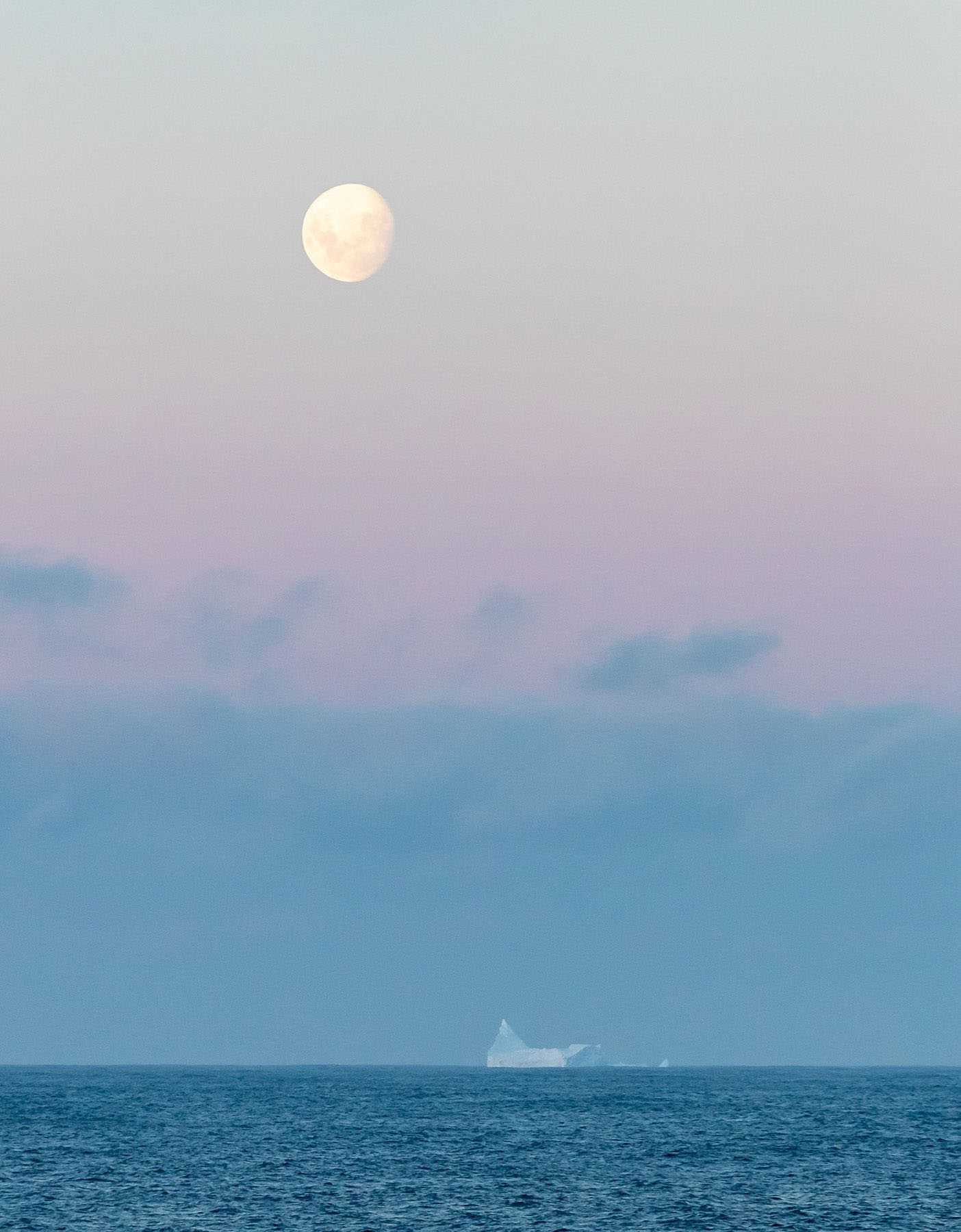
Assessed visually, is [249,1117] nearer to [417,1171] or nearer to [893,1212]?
[417,1171]

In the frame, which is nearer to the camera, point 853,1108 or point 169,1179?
point 169,1179

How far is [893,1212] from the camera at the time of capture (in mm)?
86688

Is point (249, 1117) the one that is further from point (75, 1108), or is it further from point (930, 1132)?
point (930, 1132)

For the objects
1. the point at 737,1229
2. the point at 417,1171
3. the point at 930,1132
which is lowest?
the point at 737,1229

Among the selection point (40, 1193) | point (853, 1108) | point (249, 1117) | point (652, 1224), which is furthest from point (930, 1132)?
point (40, 1193)

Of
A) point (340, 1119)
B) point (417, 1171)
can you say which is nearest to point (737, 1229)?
point (417, 1171)

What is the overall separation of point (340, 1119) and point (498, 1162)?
5783 centimetres

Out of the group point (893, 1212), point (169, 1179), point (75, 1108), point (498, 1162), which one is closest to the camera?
point (893, 1212)

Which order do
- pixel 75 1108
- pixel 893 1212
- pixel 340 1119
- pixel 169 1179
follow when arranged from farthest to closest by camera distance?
pixel 75 1108, pixel 340 1119, pixel 169 1179, pixel 893 1212

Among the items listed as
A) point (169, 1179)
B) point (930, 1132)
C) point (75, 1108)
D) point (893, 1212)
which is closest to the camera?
point (893, 1212)

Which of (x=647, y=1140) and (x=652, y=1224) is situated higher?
(x=647, y=1140)

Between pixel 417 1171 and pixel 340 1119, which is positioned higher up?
pixel 340 1119

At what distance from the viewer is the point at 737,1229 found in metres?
78.4

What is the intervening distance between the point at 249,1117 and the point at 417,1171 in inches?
2679
